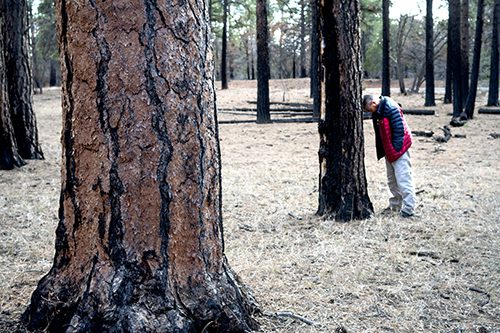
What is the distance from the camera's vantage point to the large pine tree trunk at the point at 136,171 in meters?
2.82

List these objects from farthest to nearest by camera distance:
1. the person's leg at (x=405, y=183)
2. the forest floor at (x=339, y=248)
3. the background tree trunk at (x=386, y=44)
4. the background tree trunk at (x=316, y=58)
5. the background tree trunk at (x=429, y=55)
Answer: the background tree trunk at (x=386, y=44) < the background tree trunk at (x=429, y=55) < the person's leg at (x=405, y=183) < the background tree trunk at (x=316, y=58) < the forest floor at (x=339, y=248)

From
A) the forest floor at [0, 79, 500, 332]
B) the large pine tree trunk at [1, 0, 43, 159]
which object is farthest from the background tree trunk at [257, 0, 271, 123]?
the large pine tree trunk at [1, 0, 43, 159]

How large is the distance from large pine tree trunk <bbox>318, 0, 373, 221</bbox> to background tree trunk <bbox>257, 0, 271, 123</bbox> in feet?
40.5

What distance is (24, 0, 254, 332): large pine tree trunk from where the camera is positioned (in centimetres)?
282

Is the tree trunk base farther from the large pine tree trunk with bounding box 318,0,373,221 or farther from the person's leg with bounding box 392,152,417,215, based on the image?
the person's leg with bounding box 392,152,417,215

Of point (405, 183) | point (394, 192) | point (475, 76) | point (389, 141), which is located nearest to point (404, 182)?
point (405, 183)

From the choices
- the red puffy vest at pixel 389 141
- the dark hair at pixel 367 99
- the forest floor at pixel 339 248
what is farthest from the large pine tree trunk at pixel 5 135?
the red puffy vest at pixel 389 141

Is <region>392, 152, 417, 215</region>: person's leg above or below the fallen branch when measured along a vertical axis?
above

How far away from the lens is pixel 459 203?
7.35m

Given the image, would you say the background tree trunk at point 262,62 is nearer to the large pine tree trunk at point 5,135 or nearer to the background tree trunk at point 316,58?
the background tree trunk at point 316,58

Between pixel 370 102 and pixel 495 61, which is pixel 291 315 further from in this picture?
pixel 495 61

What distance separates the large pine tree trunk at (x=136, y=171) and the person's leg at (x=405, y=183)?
13.9ft

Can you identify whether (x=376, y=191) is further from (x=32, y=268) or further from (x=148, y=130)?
(x=148, y=130)

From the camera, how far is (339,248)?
17.7ft
